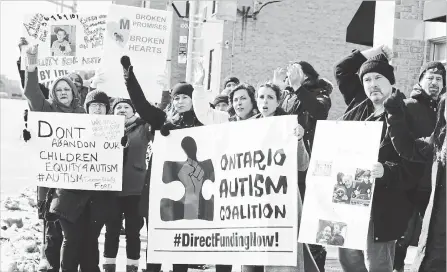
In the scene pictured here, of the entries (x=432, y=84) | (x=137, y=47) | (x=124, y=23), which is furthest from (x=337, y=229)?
(x=124, y=23)

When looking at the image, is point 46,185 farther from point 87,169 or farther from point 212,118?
point 212,118

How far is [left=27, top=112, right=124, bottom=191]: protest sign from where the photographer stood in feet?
21.9

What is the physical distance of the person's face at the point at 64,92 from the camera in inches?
269

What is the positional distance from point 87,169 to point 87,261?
90 centimetres

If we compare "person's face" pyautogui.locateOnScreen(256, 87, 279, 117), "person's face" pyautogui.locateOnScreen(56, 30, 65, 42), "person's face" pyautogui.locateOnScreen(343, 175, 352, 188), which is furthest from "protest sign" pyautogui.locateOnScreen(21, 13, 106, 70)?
"person's face" pyautogui.locateOnScreen(343, 175, 352, 188)

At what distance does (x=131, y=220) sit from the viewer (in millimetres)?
6836

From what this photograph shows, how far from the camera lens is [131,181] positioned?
270 inches

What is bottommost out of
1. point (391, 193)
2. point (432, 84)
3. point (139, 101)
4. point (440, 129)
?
point (391, 193)

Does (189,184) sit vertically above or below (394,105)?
below

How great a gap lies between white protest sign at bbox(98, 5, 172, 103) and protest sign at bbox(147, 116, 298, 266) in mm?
1560

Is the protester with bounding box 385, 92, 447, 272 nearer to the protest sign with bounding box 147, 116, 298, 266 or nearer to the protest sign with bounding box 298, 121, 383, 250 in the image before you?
the protest sign with bounding box 298, 121, 383, 250

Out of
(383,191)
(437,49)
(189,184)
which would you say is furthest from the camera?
(437,49)

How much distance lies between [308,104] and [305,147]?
374 mm

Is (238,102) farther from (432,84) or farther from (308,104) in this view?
(432,84)
